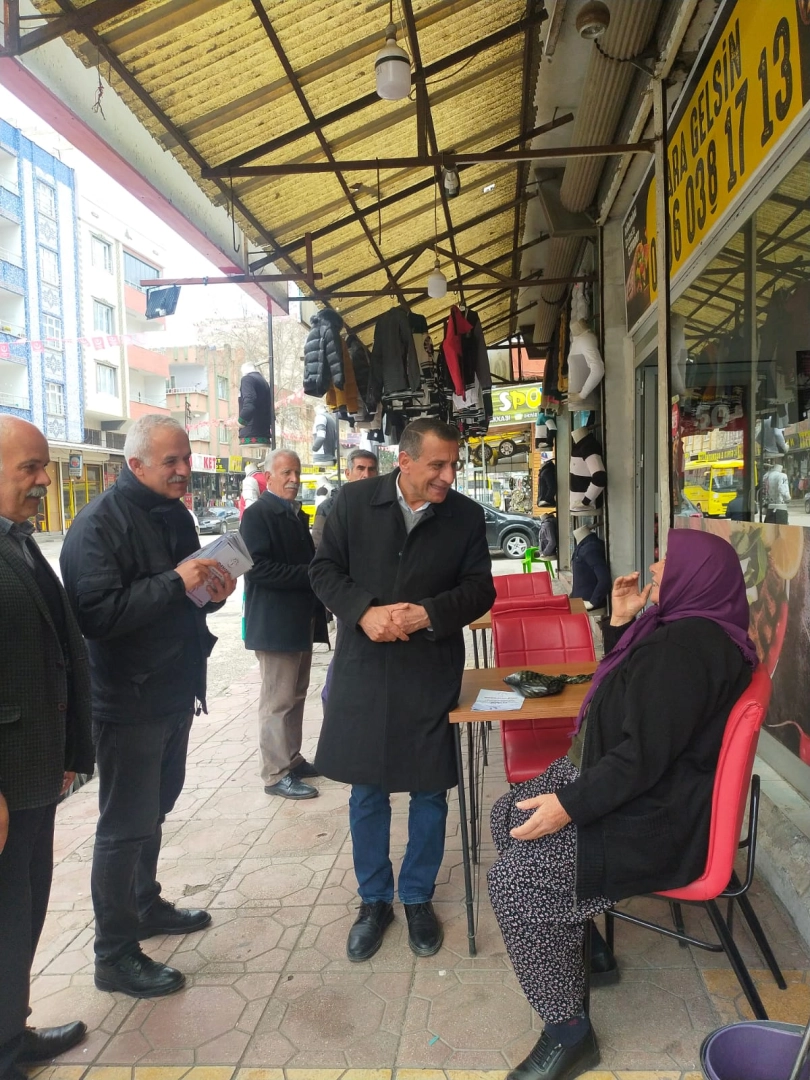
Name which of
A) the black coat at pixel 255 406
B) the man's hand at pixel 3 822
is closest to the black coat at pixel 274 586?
the man's hand at pixel 3 822

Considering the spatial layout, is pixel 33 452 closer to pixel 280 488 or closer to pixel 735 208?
pixel 280 488

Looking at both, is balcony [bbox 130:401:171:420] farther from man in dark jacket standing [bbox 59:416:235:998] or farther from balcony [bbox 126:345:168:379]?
man in dark jacket standing [bbox 59:416:235:998]

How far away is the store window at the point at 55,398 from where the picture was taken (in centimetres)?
3052

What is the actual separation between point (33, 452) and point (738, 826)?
2141mm

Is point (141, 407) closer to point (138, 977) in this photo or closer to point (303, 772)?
point (303, 772)

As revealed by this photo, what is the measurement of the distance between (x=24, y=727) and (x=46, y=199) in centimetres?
3306

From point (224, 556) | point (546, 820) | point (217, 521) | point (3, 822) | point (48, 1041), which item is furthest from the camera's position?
point (217, 521)

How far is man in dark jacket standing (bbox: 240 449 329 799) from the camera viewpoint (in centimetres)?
431

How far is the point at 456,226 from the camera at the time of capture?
8.41 meters

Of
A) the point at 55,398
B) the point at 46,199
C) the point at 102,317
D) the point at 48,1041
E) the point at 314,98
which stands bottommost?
the point at 48,1041

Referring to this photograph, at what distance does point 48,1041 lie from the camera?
7.55 ft

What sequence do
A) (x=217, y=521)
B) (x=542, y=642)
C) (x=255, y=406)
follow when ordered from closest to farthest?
(x=542, y=642)
(x=255, y=406)
(x=217, y=521)

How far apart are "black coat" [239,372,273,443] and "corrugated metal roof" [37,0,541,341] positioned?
129cm

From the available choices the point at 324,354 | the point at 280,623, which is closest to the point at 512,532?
the point at 324,354
